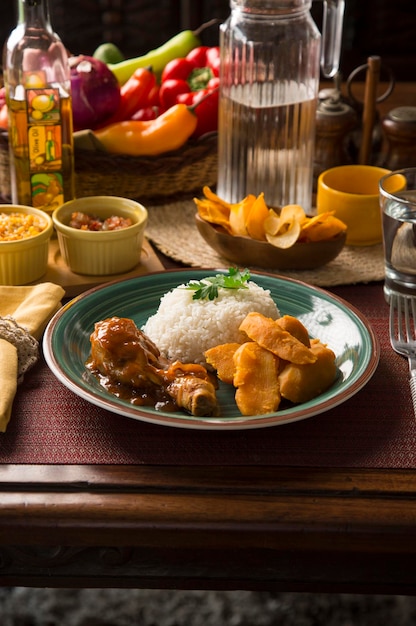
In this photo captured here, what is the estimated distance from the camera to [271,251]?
147cm

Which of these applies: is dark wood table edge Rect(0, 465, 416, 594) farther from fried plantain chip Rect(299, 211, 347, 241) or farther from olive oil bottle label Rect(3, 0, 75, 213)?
olive oil bottle label Rect(3, 0, 75, 213)

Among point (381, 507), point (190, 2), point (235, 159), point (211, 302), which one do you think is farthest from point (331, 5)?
point (190, 2)

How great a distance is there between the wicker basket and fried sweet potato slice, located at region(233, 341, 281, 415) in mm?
758

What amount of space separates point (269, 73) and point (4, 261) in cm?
68

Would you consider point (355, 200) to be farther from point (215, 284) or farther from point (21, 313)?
point (21, 313)

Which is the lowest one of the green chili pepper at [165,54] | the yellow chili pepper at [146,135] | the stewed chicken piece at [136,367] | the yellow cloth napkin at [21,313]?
the yellow cloth napkin at [21,313]

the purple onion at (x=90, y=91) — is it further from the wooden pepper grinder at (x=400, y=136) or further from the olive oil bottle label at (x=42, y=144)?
the wooden pepper grinder at (x=400, y=136)

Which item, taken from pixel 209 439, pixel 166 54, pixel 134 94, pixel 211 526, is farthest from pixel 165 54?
pixel 211 526

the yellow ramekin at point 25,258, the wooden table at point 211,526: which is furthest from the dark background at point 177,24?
the wooden table at point 211,526

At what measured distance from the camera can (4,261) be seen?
1406 millimetres

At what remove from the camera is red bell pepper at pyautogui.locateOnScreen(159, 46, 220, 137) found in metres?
1.85

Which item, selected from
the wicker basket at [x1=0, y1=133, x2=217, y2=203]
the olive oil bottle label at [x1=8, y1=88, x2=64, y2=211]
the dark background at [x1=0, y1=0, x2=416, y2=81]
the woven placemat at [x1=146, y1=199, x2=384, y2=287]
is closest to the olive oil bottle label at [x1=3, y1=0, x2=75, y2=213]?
the olive oil bottle label at [x1=8, y1=88, x2=64, y2=211]

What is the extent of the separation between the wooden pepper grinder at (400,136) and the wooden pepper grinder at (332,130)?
0.08m

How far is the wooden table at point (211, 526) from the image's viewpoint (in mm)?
932
